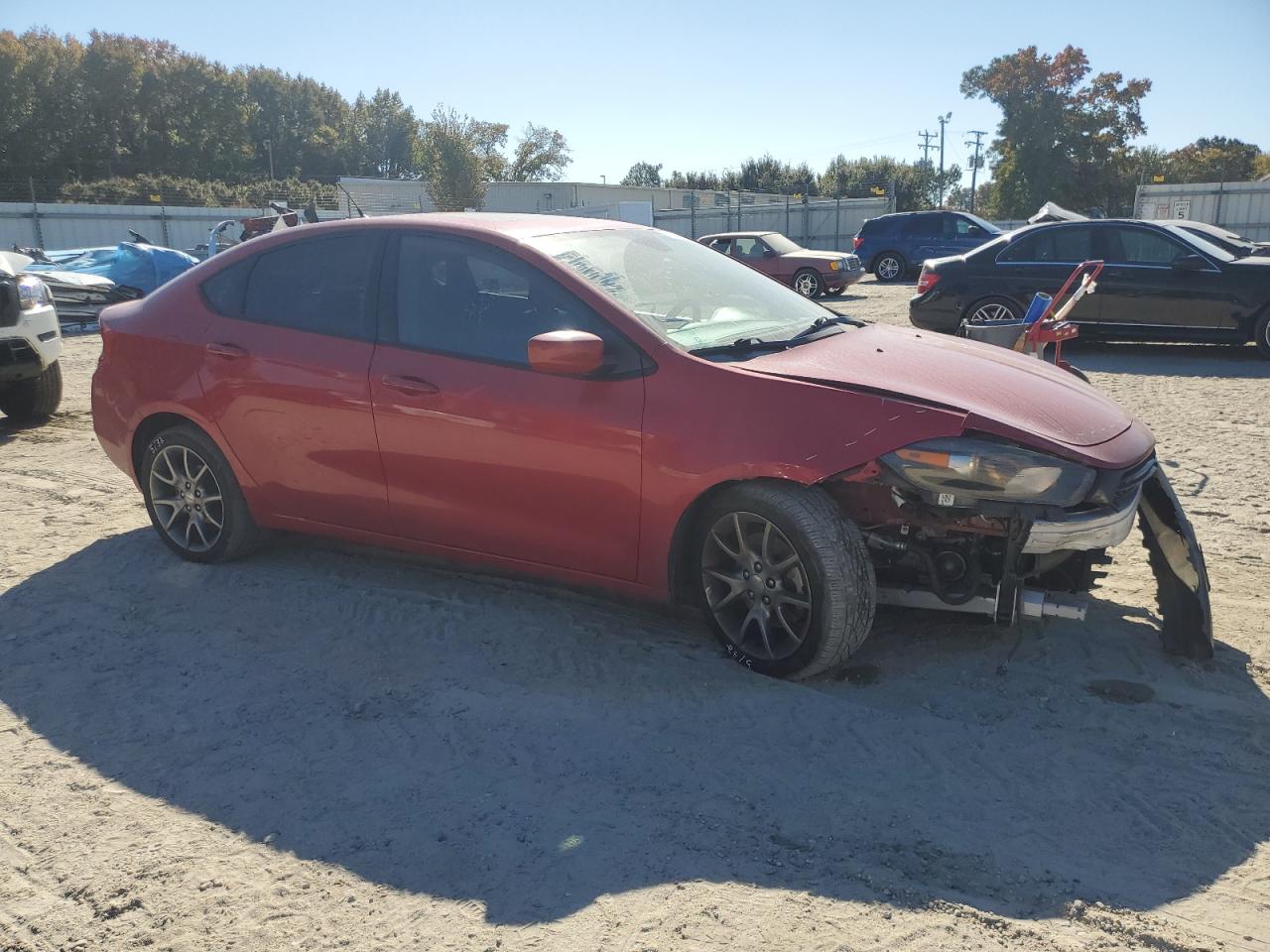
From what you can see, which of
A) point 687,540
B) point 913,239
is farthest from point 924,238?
point 687,540

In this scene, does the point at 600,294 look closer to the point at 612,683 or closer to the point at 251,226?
the point at 612,683

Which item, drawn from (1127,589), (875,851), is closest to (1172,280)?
(1127,589)

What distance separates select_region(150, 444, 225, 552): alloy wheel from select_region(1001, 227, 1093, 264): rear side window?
991 cm

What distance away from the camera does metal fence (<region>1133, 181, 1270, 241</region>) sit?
28750 millimetres

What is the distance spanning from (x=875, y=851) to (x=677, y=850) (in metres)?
0.52

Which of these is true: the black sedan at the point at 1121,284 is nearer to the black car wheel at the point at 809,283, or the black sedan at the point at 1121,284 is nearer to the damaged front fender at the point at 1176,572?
the damaged front fender at the point at 1176,572

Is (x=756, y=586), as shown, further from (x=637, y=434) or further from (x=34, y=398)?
(x=34, y=398)

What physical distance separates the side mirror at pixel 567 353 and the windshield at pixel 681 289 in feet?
0.96

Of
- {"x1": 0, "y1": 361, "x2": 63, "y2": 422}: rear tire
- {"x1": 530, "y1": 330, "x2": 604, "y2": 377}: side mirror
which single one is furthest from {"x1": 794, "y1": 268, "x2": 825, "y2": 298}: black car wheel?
{"x1": 530, "y1": 330, "x2": 604, "y2": 377}: side mirror

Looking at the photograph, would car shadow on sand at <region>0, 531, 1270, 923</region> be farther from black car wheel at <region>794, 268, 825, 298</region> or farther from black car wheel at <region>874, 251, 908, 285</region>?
black car wheel at <region>874, 251, 908, 285</region>

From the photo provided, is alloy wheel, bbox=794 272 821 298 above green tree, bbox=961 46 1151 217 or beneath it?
beneath

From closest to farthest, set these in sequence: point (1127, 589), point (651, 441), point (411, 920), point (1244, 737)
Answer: point (411, 920) → point (1244, 737) → point (651, 441) → point (1127, 589)

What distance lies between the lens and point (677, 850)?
2.69 meters

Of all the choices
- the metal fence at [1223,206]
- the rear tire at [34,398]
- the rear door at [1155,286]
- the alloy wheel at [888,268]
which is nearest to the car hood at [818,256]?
the alloy wheel at [888,268]
